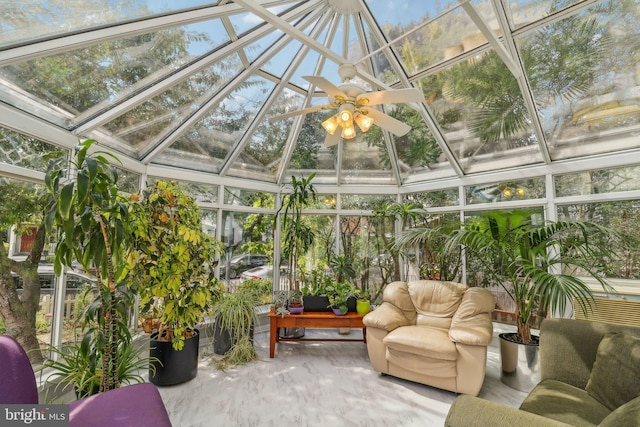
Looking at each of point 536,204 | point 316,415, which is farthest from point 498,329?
point 316,415

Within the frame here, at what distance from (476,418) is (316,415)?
167 cm

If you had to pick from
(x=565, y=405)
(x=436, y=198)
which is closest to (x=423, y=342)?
(x=565, y=405)

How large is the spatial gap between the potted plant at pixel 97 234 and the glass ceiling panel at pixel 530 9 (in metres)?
3.74

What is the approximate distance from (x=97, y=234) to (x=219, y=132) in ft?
8.49

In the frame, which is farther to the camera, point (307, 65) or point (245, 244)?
point (245, 244)

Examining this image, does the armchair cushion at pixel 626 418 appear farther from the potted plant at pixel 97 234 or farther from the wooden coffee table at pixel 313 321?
Result: the wooden coffee table at pixel 313 321

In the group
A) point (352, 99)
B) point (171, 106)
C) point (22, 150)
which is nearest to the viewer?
point (352, 99)

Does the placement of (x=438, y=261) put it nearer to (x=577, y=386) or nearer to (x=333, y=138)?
(x=577, y=386)

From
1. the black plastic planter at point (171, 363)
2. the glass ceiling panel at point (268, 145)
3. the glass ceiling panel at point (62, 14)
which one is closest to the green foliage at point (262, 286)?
the glass ceiling panel at point (268, 145)

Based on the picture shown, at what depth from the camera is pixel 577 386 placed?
2131mm

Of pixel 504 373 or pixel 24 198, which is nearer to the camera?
pixel 24 198

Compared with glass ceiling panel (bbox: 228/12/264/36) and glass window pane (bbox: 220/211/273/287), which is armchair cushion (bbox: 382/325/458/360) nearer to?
glass window pane (bbox: 220/211/273/287)

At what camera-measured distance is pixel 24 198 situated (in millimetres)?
2658

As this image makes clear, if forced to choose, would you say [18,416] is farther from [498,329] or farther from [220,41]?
[498,329]
